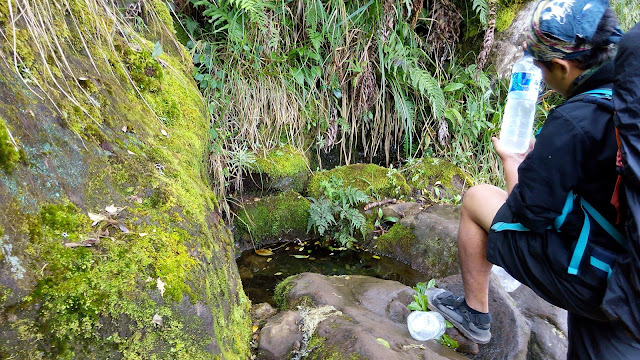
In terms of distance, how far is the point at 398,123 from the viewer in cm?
582

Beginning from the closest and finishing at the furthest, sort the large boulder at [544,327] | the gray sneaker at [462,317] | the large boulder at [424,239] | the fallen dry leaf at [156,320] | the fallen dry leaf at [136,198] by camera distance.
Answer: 1. the fallen dry leaf at [156,320]
2. the fallen dry leaf at [136,198]
3. the gray sneaker at [462,317]
4. the large boulder at [544,327]
5. the large boulder at [424,239]

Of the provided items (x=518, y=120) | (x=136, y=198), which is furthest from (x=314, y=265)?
(x=136, y=198)

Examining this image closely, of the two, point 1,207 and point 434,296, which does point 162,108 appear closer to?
point 1,207

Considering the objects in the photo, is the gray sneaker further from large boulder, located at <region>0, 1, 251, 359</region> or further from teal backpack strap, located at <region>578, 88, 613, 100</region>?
teal backpack strap, located at <region>578, 88, 613, 100</region>

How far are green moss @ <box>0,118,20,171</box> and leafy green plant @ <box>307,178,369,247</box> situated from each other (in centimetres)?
306

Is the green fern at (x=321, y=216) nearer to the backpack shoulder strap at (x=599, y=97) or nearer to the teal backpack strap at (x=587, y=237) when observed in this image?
the teal backpack strap at (x=587, y=237)

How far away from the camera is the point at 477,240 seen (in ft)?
8.18

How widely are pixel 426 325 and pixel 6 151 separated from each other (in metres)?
2.39

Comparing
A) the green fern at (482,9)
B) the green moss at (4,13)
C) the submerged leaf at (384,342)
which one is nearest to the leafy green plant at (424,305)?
the submerged leaf at (384,342)

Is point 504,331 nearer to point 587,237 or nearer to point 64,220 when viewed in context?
point 587,237

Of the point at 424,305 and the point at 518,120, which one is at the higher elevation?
the point at 518,120

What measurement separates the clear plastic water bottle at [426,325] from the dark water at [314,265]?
130 centimetres

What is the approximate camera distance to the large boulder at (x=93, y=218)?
158 centimetres

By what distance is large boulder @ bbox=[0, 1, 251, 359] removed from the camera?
1.58m
